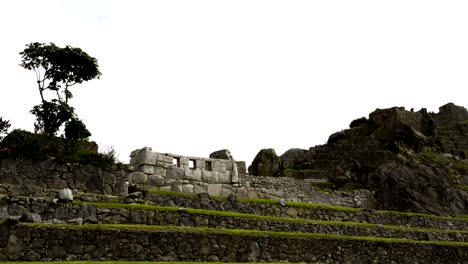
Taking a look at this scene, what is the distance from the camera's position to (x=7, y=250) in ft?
37.8

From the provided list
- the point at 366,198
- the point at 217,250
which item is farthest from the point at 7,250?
the point at 366,198

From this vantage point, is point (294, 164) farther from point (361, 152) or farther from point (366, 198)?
point (366, 198)

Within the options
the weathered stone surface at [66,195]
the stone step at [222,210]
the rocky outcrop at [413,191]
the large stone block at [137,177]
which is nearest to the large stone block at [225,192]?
the stone step at [222,210]

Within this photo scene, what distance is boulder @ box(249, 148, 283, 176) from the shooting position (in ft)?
107

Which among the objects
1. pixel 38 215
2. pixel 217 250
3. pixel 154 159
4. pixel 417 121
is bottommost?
pixel 217 250

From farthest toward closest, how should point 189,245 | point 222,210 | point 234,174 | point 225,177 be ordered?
1. point 234,174
2. point 225,177
3. point 222,210
4. point 189,245

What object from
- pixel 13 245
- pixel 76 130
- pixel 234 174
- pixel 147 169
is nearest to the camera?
pixel 13 245

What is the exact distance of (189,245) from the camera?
13969mm

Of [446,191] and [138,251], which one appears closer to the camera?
[138,251]

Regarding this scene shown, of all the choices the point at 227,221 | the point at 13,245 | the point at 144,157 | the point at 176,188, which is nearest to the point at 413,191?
the point at 176,188

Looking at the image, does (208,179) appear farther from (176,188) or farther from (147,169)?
(147,169)

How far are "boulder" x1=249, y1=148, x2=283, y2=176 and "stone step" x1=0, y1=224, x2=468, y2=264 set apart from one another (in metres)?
14.4

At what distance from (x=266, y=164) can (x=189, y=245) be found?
757 inches

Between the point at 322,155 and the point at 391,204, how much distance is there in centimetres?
901
